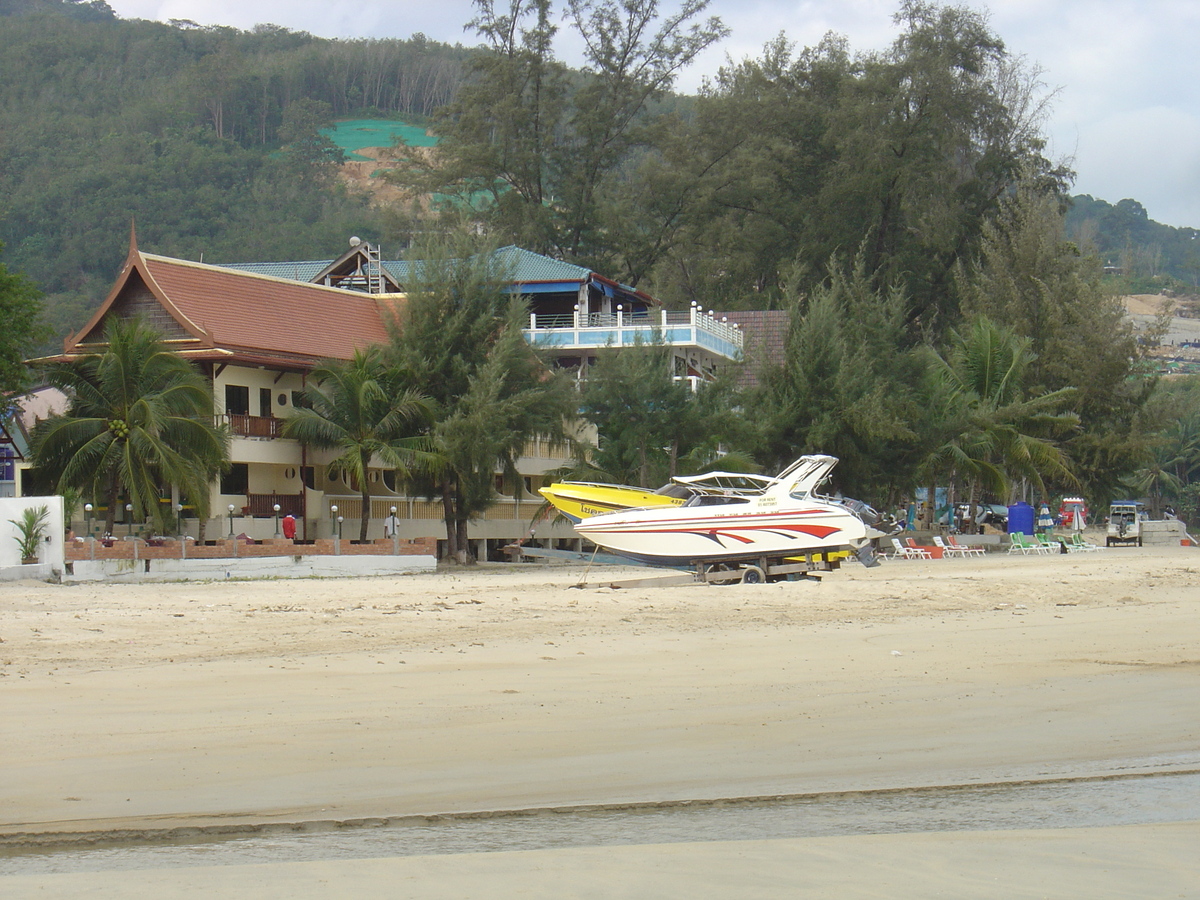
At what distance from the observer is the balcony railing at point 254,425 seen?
30828 millimetres

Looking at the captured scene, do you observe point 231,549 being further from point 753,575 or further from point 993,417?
point 993,417

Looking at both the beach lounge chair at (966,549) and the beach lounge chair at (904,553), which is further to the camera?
the beach lounge chair at (966,549)

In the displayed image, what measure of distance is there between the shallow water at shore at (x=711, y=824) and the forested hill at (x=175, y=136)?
73.6 meters

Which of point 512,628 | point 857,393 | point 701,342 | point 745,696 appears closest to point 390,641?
point 512,628

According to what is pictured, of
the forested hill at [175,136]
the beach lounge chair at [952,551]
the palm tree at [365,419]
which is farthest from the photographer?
the forested hill at [175,136]

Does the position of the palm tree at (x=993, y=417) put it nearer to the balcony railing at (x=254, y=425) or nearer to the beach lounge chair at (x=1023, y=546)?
the beach lounge chair at (x=1023, y=546)

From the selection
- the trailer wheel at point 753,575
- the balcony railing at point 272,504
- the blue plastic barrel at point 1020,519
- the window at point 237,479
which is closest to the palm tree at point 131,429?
the window at point 237,479

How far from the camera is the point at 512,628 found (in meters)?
14.2

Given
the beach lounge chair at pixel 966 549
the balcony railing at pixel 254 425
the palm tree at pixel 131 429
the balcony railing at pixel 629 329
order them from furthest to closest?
the balcony railing at pixel 629 329, the beach lounge chair at pixel 966 549, the balcony railing at pixel 254 425, the palm tree at pixel 131 429

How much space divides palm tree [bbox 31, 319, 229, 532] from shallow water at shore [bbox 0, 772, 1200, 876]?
20442 millimetres

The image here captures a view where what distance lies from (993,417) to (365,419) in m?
20.3

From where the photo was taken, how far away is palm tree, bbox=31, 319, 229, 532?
1009 inches

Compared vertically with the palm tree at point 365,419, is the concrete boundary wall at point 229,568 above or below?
below

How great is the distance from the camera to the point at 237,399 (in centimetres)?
3209
